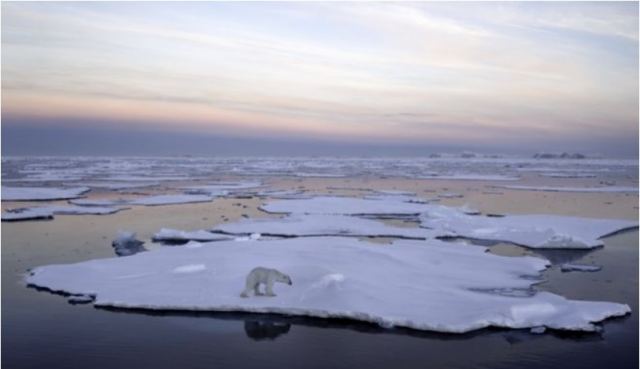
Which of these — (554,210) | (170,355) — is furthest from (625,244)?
(170,355)

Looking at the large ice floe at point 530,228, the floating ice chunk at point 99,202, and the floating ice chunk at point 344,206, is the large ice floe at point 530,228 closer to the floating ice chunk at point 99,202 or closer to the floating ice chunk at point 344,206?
the floating ice chunk at point 344,206

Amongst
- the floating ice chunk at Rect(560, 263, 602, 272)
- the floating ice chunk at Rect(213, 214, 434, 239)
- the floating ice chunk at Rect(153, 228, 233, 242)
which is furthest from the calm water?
the floating ice chunk at Rect(213, 214, 434, 239)

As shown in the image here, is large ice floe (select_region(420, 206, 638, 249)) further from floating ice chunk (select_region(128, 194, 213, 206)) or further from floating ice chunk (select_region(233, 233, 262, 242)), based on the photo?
floating ice chunk (select_region(128, 194, 213, 206))

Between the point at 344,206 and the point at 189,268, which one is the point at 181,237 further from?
the point at 344,206

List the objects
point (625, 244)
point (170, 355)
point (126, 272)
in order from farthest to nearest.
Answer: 1. point (625, 244)
2. point (126, 272)
3. point (170, 355)

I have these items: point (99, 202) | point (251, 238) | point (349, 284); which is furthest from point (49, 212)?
point (349, 284)

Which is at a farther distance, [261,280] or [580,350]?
[261,280]

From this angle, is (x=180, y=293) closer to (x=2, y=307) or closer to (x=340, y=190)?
(x=2, y=307)
